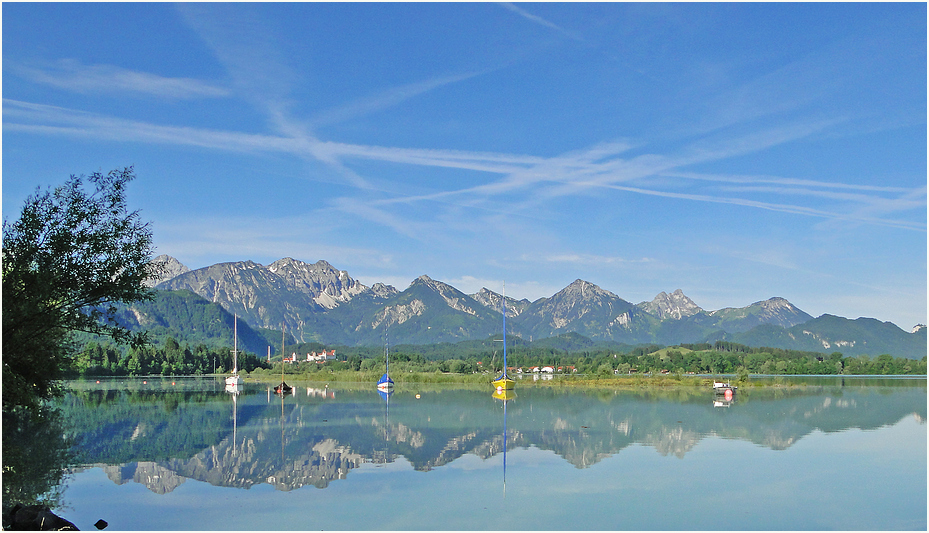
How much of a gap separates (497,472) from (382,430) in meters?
13.9

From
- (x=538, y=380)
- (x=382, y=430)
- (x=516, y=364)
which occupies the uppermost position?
(x=382, y=430)

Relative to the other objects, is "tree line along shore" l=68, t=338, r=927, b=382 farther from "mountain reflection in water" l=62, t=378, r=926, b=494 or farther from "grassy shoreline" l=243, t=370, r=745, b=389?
"mountain reflection in water" l=62, t=378, r=926, b=494

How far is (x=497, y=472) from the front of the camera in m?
22.9

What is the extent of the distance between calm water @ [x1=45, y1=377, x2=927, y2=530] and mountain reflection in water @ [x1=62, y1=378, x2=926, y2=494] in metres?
0.14

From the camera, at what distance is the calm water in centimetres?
1644

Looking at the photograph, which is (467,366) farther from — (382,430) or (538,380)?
(382,430)

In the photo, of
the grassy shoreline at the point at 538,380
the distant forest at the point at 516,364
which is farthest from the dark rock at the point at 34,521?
the distant forest at the point at 516,364

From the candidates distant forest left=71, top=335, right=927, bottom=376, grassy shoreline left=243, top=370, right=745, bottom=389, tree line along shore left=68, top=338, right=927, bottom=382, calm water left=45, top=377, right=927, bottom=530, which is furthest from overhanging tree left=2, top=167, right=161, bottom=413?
distant forest left=71, top=335, right=927, bottom=376

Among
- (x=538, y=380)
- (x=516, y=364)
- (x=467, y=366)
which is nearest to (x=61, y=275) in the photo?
(x=538, y=380)

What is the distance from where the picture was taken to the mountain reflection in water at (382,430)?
23.9 metres

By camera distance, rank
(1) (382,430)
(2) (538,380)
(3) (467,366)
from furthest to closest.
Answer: (3) (467,366) → (2) (538,380) → (1) (382,430)

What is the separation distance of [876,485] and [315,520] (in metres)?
16.0

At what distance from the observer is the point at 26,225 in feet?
63.1

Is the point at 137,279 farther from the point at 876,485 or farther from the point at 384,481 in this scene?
the point at 876,485
